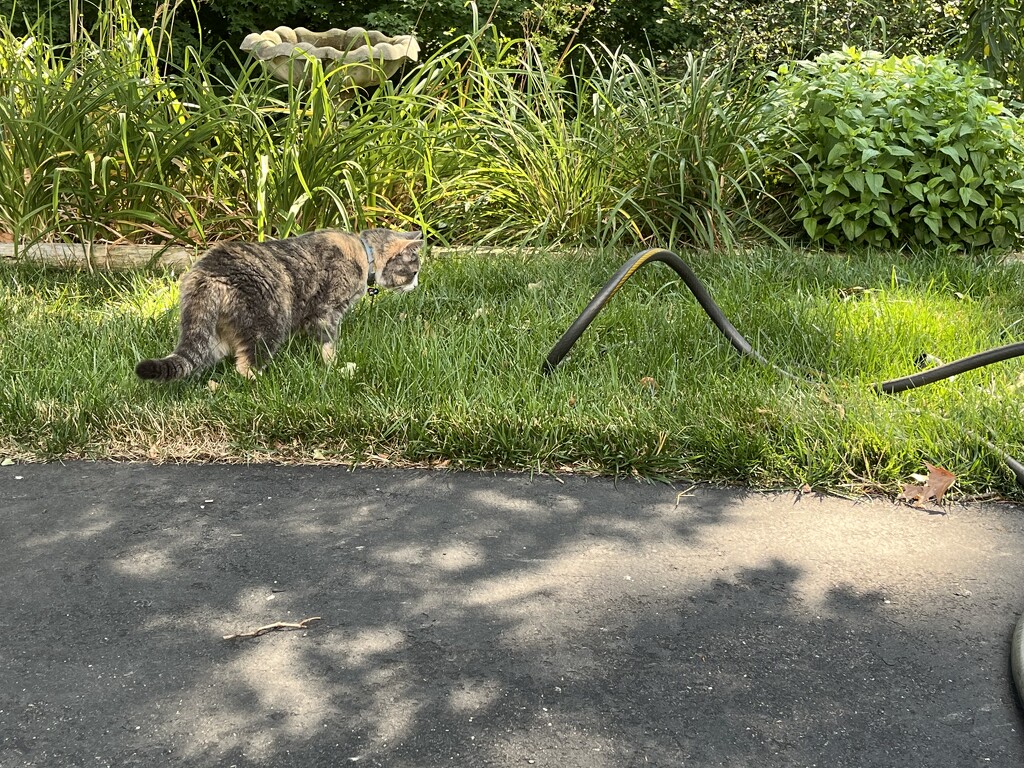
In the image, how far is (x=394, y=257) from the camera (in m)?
4.98

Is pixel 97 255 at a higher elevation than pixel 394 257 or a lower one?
lower

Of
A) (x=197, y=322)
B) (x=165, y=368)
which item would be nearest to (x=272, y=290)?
(x=197, y=322)

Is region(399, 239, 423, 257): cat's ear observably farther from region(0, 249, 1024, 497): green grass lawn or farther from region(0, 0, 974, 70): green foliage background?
region(0, 0, 974, 70): green foliage background

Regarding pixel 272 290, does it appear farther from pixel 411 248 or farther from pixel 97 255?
pixel 97 255

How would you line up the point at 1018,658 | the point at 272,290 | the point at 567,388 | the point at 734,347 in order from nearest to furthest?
1. the point at 1018,658
2. the point at 567,388
3. the point at 272,290
4. the point at 734,347

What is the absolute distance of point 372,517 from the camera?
3281mm

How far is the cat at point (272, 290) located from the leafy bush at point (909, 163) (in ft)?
9.25

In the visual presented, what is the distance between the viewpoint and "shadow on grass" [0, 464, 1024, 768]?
221 cm

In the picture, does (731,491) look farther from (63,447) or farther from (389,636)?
(63,447)

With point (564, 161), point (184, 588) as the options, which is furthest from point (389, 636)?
point (564, 161)

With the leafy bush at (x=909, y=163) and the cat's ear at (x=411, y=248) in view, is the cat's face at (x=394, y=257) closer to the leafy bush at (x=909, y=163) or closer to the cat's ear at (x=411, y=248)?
the cat's ear at (x=411, y=248)

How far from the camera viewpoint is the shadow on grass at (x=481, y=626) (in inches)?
87.2

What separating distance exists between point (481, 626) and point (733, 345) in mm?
2218

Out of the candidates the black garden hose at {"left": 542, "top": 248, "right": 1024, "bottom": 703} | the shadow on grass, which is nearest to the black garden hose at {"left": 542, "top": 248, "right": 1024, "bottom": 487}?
the black garden hose at {"left": 542, "top": 248, "right": 1024, "bottom": 703}
